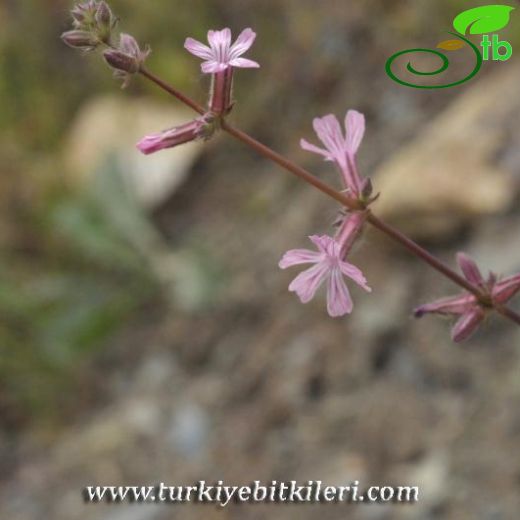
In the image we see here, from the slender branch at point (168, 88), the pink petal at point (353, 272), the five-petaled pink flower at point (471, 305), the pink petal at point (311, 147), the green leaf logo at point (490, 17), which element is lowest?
the pink petal at point (353, 272)

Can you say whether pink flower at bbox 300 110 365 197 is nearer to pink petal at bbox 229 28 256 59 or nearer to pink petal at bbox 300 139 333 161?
pink petal at bbox 300 139 333 161

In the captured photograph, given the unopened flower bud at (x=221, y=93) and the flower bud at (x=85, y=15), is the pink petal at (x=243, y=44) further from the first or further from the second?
the flower bud at (x=85, y=15)

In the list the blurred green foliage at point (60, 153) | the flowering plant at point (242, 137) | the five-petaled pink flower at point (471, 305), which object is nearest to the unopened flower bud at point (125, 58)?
the flowering plant at point (242, 137)

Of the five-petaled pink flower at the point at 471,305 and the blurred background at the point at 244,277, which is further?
the blurred background at the point at 244,277

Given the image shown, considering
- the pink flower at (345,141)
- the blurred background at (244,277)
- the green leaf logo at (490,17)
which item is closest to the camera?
the pink flower at (345,141)

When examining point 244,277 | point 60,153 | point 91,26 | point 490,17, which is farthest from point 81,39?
point 60,153

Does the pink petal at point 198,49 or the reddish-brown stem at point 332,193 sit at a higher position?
the pink petal at point 198,49

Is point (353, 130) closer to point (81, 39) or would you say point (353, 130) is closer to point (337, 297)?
point (337, 297)

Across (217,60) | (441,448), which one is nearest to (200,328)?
(441,448)
